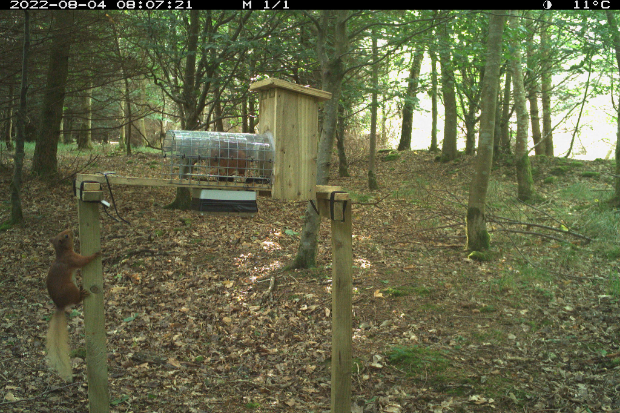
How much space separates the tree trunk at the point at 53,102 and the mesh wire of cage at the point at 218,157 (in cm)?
760

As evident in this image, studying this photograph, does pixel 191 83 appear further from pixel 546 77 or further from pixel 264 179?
pixel 546 77

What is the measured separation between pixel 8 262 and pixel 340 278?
5968mm

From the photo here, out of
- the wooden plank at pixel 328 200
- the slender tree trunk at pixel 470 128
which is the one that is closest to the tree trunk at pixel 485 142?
the wooden plank at pixel 328 200

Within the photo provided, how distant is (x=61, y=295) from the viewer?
2828mm

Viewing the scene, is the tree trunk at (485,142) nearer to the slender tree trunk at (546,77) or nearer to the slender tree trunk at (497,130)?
the slender tree trunk at (546,77)

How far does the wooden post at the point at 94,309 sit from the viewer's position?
123 inches

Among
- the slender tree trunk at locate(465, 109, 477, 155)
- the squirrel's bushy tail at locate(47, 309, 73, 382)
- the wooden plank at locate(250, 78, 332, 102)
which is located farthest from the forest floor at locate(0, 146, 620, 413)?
the slender tree trunk at locate(465, 109, 477, 155)

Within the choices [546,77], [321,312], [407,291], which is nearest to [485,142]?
[407,291]

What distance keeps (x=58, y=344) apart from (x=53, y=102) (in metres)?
8.61

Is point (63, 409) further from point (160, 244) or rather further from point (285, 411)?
point (160, 244)

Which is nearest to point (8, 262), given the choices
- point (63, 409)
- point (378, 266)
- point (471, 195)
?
point (63, 409)

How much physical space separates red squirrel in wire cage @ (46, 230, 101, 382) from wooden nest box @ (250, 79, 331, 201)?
4.40 feet

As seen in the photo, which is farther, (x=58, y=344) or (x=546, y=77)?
(x=546, y=77)

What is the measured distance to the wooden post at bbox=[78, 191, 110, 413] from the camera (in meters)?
3.13
